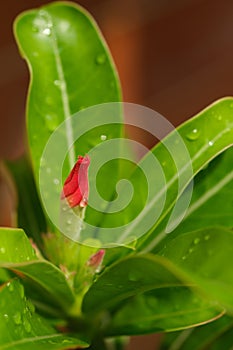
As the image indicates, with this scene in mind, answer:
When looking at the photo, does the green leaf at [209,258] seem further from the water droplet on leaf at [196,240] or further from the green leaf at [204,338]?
A: the green leaf at [204,338]

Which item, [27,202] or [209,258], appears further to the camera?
[27,202]

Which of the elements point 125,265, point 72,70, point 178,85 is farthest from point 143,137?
point 125,265

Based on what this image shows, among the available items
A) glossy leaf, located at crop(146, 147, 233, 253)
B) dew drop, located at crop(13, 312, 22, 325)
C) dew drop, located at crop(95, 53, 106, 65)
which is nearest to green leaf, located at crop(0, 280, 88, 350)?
dew drop, located at crop(13, 312, 22, 325)

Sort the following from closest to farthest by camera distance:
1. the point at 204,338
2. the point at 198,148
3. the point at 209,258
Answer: the point at 209,258 → the point at 198,148 → the point at 204,338

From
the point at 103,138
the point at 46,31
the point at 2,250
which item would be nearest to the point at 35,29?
the point at 46,31

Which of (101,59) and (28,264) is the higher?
(101,59)

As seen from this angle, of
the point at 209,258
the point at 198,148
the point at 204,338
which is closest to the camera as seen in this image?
the point at 209,258

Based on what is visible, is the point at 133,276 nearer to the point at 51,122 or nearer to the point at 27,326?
the point at 27,326

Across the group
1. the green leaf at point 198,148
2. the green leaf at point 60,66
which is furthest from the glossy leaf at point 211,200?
the green leaf at point 60,66
